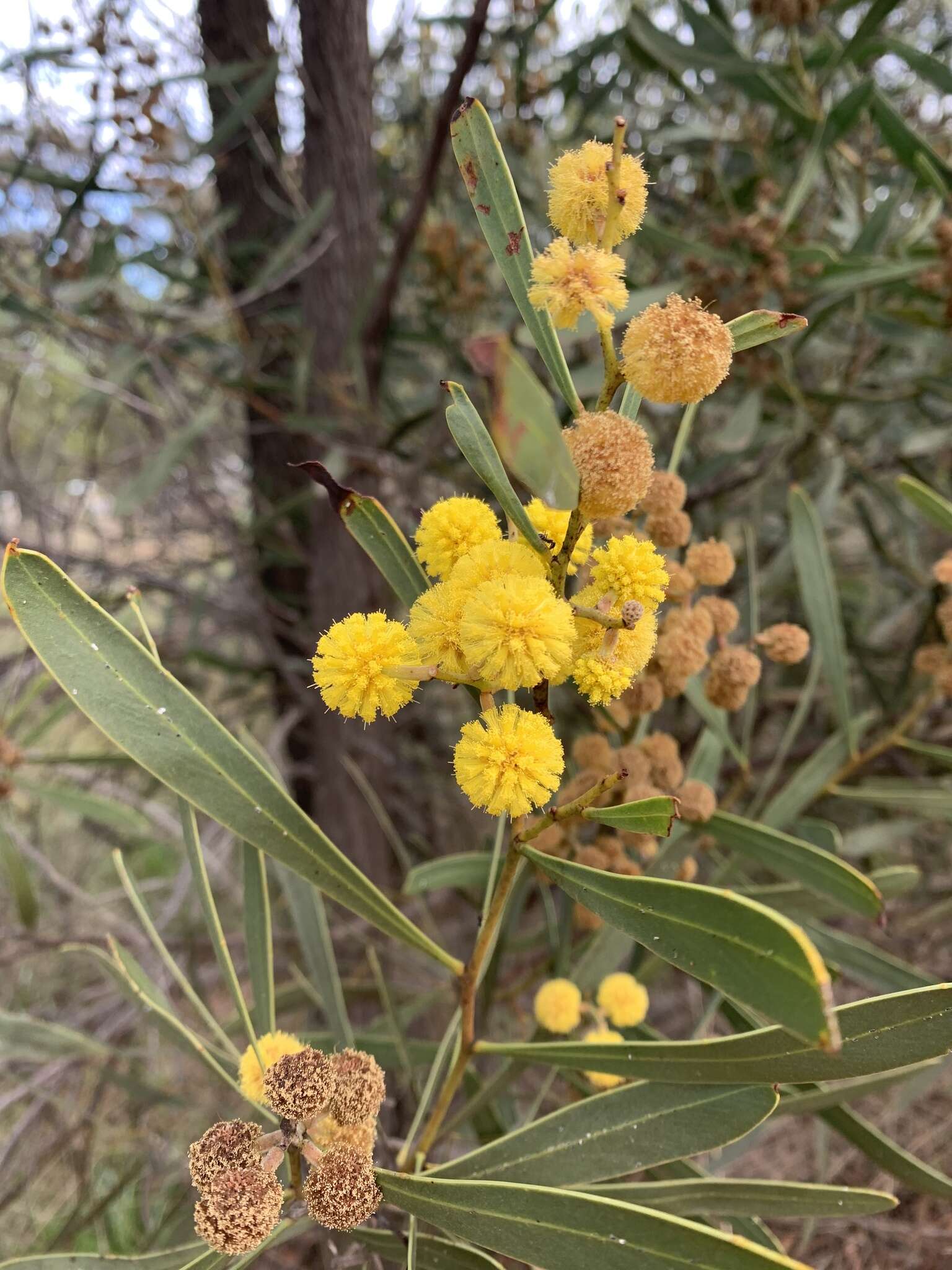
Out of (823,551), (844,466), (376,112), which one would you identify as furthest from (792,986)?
(376,112)

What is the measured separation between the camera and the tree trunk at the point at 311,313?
1.45 m

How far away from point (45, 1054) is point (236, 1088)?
35 cm

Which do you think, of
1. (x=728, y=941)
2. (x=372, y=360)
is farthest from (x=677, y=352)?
(x=372, y=360)

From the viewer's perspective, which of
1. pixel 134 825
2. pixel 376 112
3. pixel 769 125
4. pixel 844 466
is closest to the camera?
pixel 134 825

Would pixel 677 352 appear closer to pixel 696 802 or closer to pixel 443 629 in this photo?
pixel 443 629

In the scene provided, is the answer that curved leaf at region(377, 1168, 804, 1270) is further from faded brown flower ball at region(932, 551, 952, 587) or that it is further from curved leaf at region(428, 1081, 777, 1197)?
faded brown flower ball at region(932, 551, 952, 587)

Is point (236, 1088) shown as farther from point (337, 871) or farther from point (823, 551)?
point (823, 551)

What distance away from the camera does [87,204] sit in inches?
56.7

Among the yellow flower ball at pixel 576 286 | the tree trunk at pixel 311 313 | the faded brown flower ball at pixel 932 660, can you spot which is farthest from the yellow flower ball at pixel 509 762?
the tree trunk at pixel 311 313

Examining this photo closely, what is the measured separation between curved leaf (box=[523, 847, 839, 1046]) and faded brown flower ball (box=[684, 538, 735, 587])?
32 centimetres

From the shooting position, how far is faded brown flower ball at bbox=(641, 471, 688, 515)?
59cm

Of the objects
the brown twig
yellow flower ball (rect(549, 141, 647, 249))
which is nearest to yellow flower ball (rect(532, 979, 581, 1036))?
yellow flower ball (rect(549, 141, 647, 249))

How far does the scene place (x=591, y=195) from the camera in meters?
0.41

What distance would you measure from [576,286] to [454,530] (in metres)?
0.15
